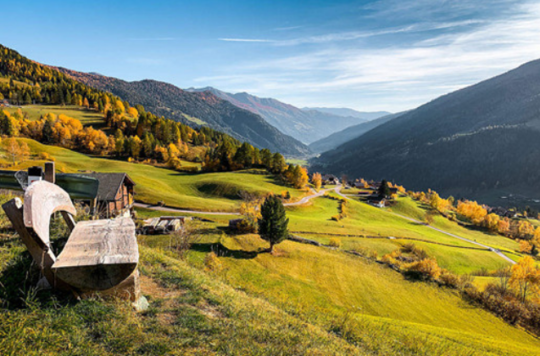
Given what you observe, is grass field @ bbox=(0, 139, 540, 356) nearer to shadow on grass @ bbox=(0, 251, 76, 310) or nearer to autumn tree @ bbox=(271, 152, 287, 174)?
shadow on grass @ bbox=(0, 251, 76, 310)

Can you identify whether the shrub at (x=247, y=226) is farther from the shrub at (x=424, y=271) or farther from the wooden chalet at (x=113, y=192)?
the shrub at (x=424, y=271)

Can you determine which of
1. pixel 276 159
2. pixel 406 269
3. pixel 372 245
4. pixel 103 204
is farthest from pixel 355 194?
pixel 103 204

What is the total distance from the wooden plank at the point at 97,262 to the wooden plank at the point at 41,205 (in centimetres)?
60

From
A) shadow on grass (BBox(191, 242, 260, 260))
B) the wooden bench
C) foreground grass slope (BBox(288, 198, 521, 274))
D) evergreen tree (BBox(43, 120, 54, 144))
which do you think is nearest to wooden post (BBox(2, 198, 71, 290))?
the wooden bench

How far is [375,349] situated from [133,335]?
8357 mm

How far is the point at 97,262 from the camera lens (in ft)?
17.1

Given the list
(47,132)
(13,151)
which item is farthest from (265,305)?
(47,132)

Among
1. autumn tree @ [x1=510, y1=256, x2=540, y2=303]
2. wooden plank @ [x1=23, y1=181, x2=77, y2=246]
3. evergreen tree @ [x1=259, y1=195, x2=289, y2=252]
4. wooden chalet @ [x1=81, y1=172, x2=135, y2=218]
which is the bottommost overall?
autumn tree @ [x1=510, y1=256, x2=540, y2=303]

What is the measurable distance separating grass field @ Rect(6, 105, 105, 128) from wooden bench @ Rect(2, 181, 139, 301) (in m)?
147

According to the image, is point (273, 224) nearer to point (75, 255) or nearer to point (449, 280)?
point (449, 280)

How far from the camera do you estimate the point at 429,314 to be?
26.0 m

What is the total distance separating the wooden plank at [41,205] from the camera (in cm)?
497

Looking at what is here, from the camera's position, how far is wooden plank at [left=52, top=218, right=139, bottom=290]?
522 centimetres

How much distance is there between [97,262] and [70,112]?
174314 millimetres
